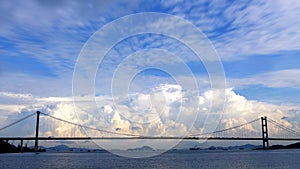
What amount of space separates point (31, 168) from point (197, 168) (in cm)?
3373

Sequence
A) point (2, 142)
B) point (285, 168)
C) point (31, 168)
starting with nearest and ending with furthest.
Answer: point (285, 168) → point (31, 168) → point (2, 142)

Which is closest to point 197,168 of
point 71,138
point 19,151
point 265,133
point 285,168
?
point 285,168

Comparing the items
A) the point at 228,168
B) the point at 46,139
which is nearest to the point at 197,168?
the point at 228,168

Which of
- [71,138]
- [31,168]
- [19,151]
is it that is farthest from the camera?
[19,151]

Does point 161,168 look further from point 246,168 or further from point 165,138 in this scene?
point 165,138

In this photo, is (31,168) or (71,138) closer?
(31,168)

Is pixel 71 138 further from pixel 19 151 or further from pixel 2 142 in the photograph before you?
pixel 19 151

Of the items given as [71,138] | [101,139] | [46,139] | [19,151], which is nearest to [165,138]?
[101,139]

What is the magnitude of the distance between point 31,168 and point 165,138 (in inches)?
3297

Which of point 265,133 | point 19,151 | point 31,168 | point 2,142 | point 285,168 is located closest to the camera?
point 285,168

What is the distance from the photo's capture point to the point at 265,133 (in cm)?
17662

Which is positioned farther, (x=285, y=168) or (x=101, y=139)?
(x=101, y=139)

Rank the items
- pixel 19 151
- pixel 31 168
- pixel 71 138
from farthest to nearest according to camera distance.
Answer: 1. pixel 19 151
2. pixel 71 138
3. pixel 31 168

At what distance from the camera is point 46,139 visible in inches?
5915
